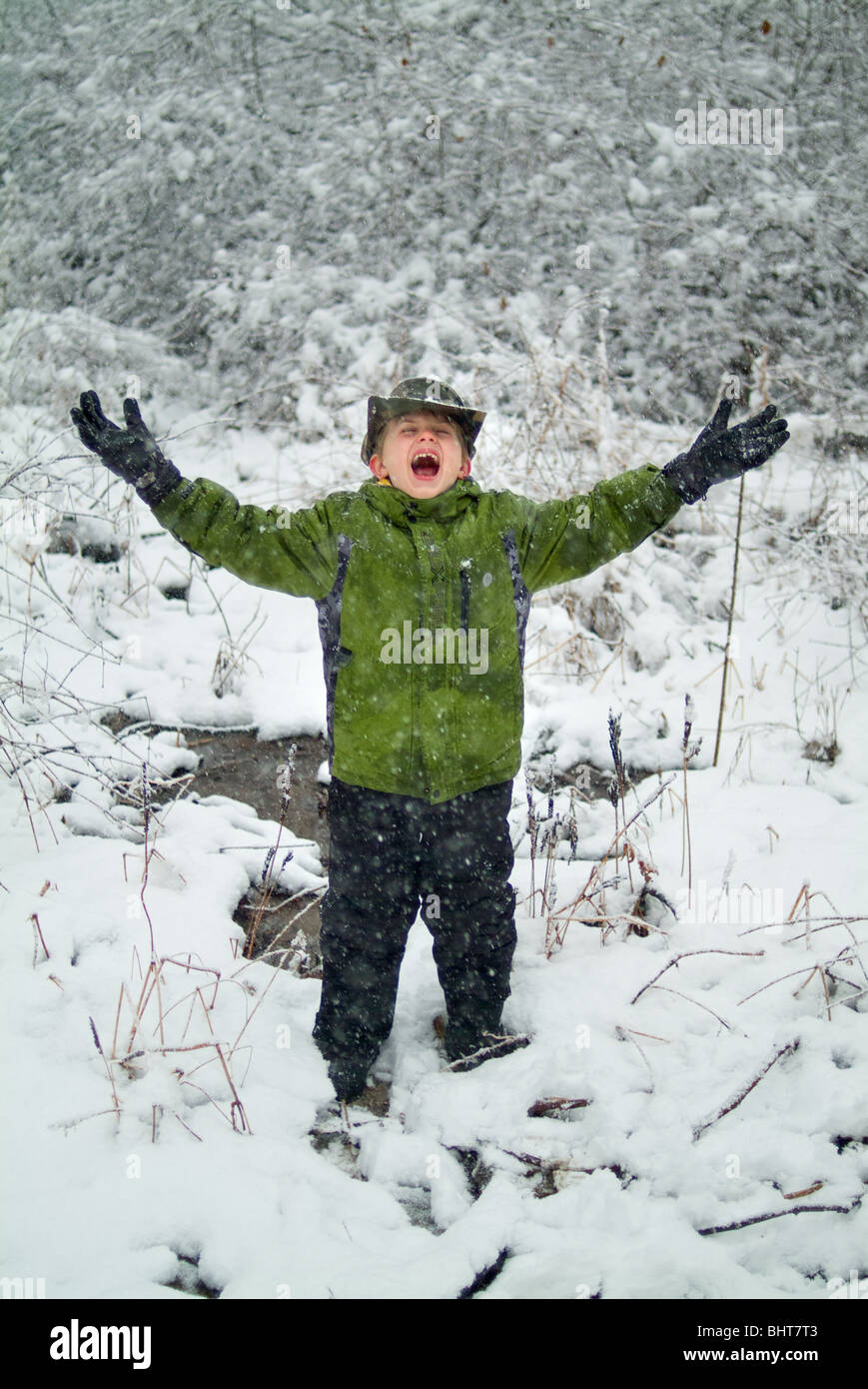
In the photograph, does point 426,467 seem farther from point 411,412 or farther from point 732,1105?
point 732,1105

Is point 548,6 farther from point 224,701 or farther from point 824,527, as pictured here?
point 224,701

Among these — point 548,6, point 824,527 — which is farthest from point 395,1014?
point 548,6

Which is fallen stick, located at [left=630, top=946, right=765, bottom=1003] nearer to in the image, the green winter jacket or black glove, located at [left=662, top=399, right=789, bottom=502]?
the green winter jacket

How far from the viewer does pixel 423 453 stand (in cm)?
217

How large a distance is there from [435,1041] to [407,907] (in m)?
0.46

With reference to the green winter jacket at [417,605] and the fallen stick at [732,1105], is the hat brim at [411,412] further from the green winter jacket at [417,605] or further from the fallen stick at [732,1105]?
the fallen stick at [732,1105]

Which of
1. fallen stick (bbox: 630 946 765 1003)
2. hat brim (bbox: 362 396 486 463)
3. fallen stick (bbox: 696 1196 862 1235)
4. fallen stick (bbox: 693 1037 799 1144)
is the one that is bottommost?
fallen stick (bbox: 696 1196 862 1235)

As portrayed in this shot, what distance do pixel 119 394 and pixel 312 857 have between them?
4.53m

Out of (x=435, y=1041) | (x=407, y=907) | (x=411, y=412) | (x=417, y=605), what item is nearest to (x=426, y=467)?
(x=411, y=412)

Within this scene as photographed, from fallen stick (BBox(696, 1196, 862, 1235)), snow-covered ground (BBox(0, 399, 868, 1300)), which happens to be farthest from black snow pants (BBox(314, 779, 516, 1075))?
fallen stick (BBox(696, 1196, 862, 1235))

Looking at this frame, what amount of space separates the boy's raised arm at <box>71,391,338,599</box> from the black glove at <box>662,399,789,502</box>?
0.87 metres

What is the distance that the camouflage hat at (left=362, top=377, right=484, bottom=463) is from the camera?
2.19m

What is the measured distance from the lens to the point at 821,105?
6957 mm
